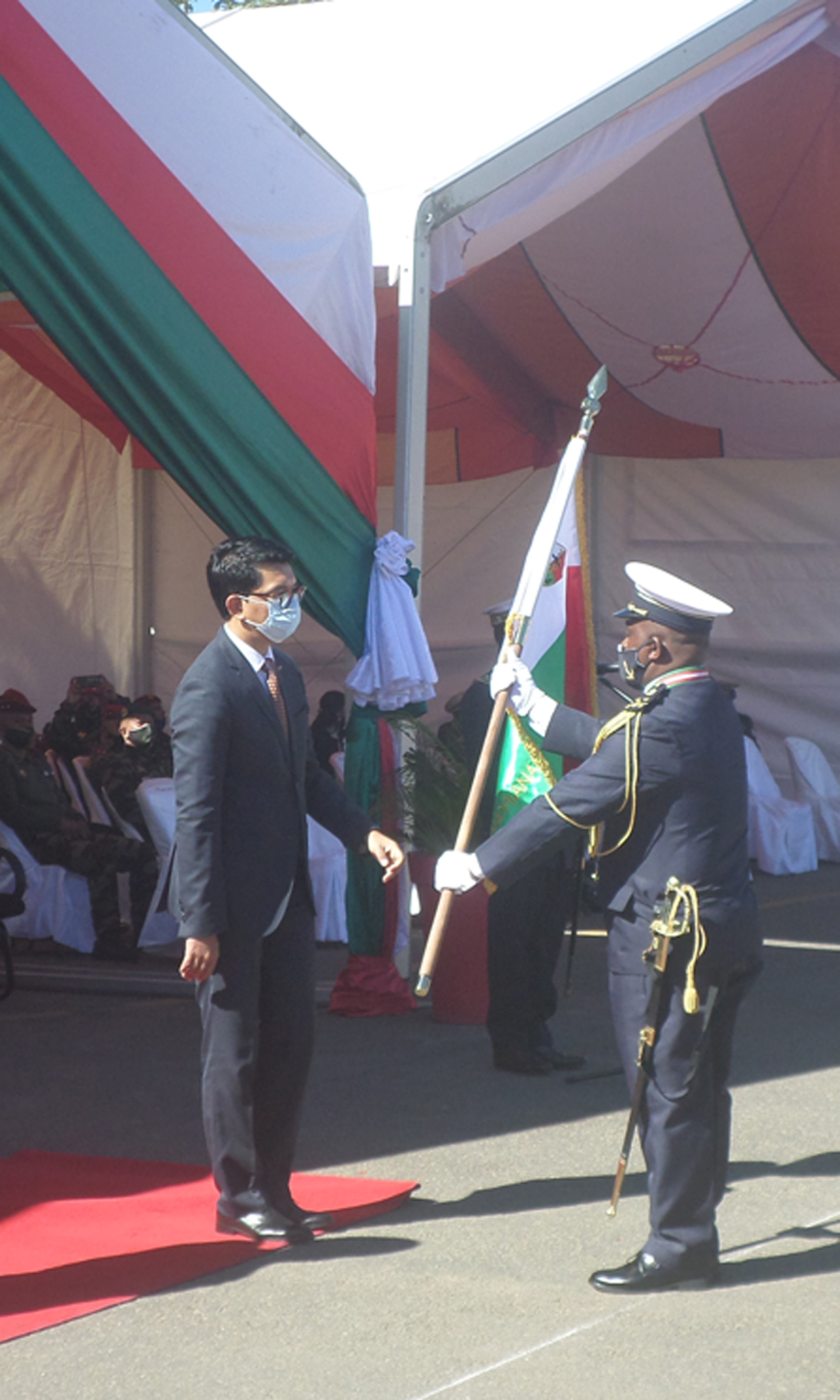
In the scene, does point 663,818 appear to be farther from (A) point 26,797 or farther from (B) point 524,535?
(B) point 524,535

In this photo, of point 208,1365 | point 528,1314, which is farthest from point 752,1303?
point 208,1365

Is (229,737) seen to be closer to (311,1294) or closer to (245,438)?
(311,1294)

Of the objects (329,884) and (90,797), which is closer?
(329,884)

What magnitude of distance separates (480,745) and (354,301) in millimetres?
1973

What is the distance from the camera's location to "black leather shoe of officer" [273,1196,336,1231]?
4062 mm

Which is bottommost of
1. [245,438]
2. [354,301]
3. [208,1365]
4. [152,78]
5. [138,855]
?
[208,1365]

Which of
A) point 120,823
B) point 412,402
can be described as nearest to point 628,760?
point 412,402

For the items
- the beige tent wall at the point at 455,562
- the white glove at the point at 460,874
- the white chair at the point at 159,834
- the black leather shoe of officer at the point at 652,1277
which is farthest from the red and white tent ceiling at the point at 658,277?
the black leather shoe of officer at the point at 652,1277

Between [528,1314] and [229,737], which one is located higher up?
[229,737]

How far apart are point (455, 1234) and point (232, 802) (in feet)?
4.11

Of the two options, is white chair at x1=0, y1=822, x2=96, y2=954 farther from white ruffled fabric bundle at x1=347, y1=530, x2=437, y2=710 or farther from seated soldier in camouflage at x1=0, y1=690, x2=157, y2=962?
white ruffled fabric bundle at x1=347, y1=530, x2=437, y2=710

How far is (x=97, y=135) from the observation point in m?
5.46

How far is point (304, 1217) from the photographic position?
13.4 ft

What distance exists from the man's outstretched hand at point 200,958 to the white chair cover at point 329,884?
4.40 meters
